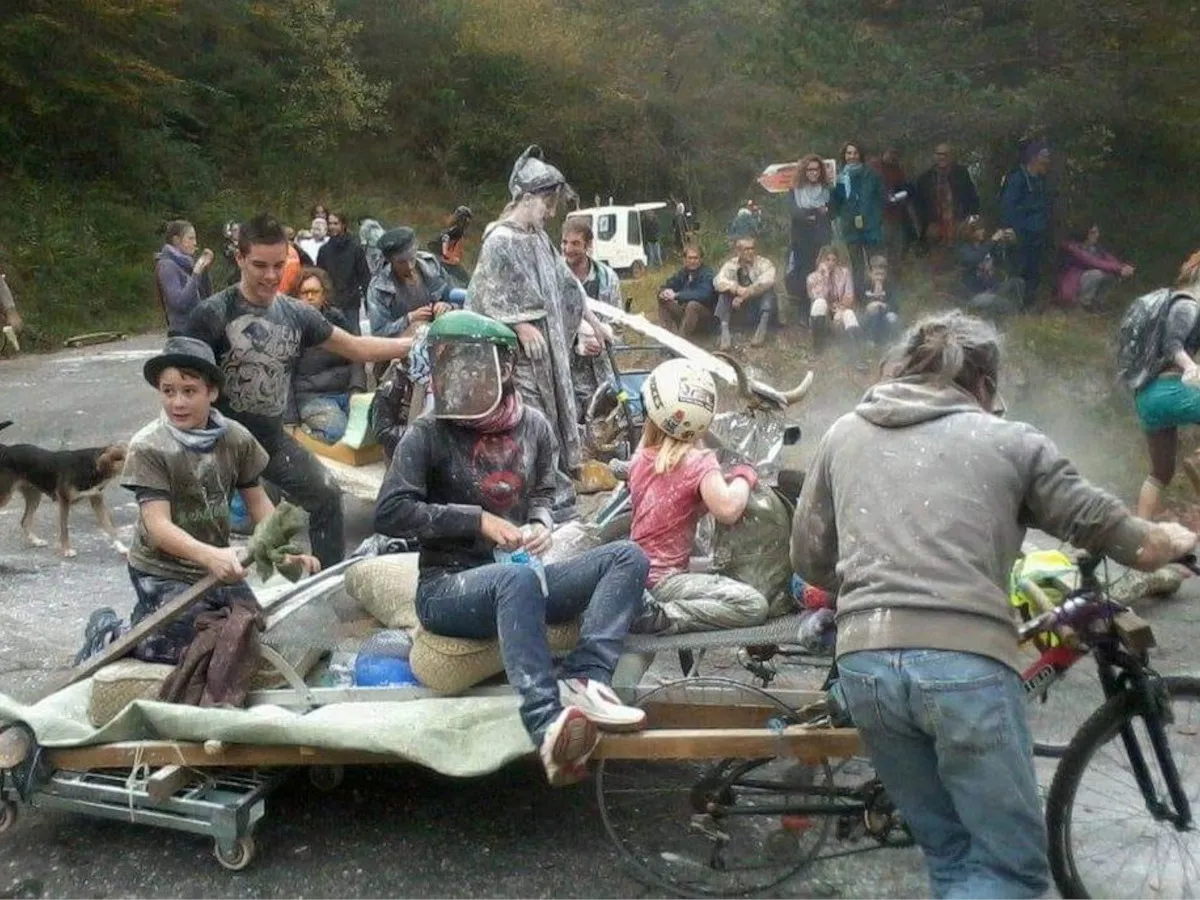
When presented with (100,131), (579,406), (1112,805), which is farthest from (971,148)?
(100,131)

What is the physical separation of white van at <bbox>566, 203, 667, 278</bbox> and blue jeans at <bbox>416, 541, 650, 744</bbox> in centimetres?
2101

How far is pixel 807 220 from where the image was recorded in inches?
470

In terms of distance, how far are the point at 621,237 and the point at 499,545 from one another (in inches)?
855

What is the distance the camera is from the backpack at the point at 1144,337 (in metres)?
6.46

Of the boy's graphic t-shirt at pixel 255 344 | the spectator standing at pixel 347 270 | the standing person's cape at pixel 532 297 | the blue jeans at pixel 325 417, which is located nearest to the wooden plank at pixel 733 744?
the boy's graphic t-shirt at pixel 255 344

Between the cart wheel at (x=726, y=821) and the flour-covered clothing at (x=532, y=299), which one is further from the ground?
the flour-covered clothing at (x=532, y=299)

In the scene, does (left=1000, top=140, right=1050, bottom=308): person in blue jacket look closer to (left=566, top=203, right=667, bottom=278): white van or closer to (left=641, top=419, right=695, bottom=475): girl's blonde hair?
(left=641, top=419, right=695, bottom=475): girl's blonde hair

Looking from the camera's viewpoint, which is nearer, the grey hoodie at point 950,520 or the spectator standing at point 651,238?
the grey hoodie at point 950,520

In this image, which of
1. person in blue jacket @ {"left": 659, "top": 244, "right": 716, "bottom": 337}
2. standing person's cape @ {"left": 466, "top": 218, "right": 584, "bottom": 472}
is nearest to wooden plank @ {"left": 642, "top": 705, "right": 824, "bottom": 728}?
standing person's cape @ {"left": 466, "top": 218, "right": 584, "bottom": 472}

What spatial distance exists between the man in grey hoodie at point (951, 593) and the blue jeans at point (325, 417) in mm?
5202

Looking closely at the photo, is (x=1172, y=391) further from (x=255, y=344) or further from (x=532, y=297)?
(x=255, y=344)

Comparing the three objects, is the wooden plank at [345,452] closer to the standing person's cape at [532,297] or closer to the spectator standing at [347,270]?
the standing person's cape at [532,297]

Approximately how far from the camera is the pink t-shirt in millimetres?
4223

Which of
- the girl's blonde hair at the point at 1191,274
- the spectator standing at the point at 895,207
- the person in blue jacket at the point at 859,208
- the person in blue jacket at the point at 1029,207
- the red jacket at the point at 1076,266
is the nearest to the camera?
the girl's blonde hair at the point at 1191,274
